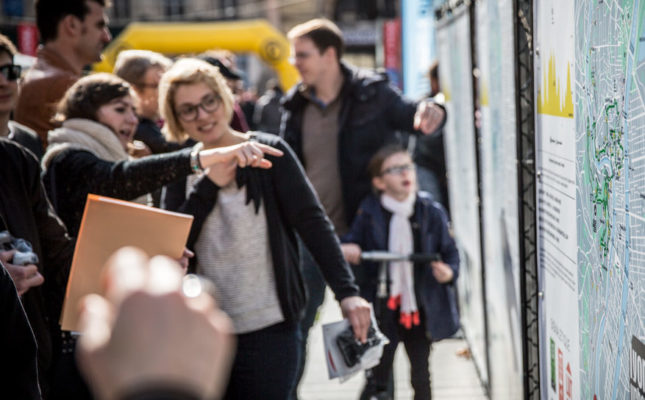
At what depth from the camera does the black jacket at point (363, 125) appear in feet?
15.9

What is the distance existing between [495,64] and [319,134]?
4.46 feet

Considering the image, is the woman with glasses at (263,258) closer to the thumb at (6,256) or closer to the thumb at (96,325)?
the thumb at (6,256)

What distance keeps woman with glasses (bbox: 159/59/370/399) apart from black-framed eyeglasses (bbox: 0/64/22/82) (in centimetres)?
74

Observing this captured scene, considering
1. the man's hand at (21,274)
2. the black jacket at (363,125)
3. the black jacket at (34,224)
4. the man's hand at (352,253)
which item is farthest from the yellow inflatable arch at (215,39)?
the man's hand at (21,274)

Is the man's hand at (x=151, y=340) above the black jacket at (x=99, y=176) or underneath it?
above

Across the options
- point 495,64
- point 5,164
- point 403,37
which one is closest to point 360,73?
point 495,64

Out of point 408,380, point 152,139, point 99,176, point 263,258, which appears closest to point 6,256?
point 99,176

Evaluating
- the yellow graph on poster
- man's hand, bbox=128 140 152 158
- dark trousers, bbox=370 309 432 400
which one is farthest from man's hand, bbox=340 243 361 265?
the yellow graph on poster

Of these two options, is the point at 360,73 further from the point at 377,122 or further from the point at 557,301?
the point at 557,301

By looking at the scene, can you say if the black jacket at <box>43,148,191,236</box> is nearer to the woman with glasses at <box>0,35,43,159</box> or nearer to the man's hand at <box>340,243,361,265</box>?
the woman with glasses at <box>0,35,43,159</box>

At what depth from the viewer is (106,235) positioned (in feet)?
8.61

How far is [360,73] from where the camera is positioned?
16.3 feet

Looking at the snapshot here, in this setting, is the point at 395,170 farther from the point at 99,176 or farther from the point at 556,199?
the point at 556,199

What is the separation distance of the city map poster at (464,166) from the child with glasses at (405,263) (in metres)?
0.29
